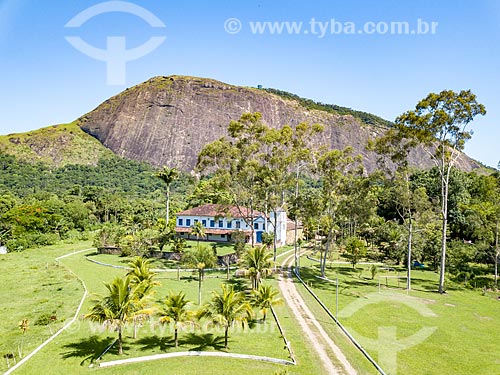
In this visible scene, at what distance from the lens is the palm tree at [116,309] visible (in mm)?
21344

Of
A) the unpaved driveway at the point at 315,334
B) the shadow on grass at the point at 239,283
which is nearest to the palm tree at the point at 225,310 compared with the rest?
the unpaved driveway at the point at 315,334

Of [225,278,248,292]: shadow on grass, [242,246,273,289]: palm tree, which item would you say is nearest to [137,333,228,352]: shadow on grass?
[242,246,273,289]: palm tree

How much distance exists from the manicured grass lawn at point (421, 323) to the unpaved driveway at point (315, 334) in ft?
6.01

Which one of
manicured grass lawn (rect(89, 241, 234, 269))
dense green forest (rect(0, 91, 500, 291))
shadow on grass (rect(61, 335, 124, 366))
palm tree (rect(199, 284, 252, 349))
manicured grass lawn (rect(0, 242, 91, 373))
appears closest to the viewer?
shadow on grass (rect(61, 335, 124, 366))

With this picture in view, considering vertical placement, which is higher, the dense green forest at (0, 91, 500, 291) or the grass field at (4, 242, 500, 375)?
the dense green forest at (0, 91, 500, 291)

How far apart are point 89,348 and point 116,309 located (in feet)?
12.0

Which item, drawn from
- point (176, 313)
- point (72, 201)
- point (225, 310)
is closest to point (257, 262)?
point (225, 310)

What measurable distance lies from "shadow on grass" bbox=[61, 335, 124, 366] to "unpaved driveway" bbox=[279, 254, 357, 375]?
1198 centimetres

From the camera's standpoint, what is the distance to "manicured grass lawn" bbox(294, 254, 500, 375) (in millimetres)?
21484

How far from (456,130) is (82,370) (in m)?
39.8

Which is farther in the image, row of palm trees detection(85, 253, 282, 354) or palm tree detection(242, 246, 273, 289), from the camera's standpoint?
palm tree detection(242, 246, 273, 289)

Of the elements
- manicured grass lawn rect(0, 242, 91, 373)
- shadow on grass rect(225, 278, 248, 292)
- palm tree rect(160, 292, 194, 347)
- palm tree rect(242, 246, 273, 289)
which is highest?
palm tree rect(242, 246, 273, 289)

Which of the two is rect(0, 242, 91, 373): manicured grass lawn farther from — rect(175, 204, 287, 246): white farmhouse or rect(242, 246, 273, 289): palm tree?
rect(175, 204, 287, 246): white farmhouse

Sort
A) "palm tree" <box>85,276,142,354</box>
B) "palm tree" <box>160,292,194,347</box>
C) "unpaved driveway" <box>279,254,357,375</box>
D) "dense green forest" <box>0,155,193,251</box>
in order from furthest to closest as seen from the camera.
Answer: "dense green forest" <box>0,155,193,251</box>, "palm tree" <box>160,292,194,347</box>, "palm tree" <box>85,276,142,354</box>, "unpaved driveway" <box>279,254,357,375</box>
